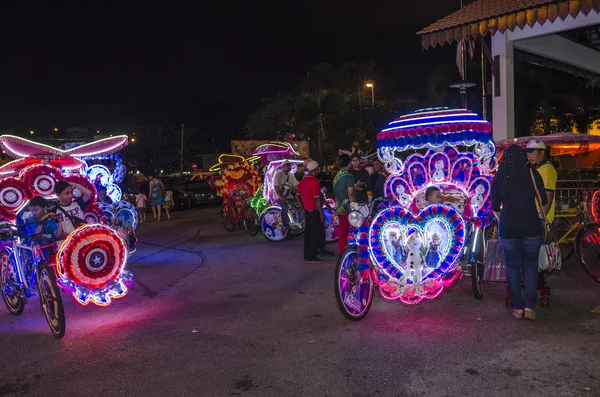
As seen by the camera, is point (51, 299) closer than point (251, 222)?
Yes

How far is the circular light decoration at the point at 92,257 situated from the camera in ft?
20.0

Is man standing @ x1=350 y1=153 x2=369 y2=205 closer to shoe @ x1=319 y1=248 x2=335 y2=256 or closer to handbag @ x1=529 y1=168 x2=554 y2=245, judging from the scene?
shoe @ x1=319 y1=248 x2=335 y2=256

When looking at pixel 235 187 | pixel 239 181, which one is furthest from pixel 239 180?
pixel 235 187

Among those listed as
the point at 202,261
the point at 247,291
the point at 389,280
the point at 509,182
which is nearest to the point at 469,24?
the point at 509,182

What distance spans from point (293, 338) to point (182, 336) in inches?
47.9

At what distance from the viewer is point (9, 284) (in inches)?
268

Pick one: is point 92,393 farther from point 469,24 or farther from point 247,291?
point 469,24

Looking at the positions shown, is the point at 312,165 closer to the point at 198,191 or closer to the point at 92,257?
the point at 92,257

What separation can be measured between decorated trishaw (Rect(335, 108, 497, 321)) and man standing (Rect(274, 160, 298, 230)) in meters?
4.92

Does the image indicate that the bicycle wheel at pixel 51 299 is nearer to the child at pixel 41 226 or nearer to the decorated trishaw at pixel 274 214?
the child at pixel 41 226

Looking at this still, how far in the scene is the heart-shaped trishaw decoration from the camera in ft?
19.7

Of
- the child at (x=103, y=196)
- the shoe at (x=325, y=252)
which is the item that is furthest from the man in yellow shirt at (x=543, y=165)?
the child at (x=103, y=196)

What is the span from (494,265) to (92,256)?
Result: 483 cm

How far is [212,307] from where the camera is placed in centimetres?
684
